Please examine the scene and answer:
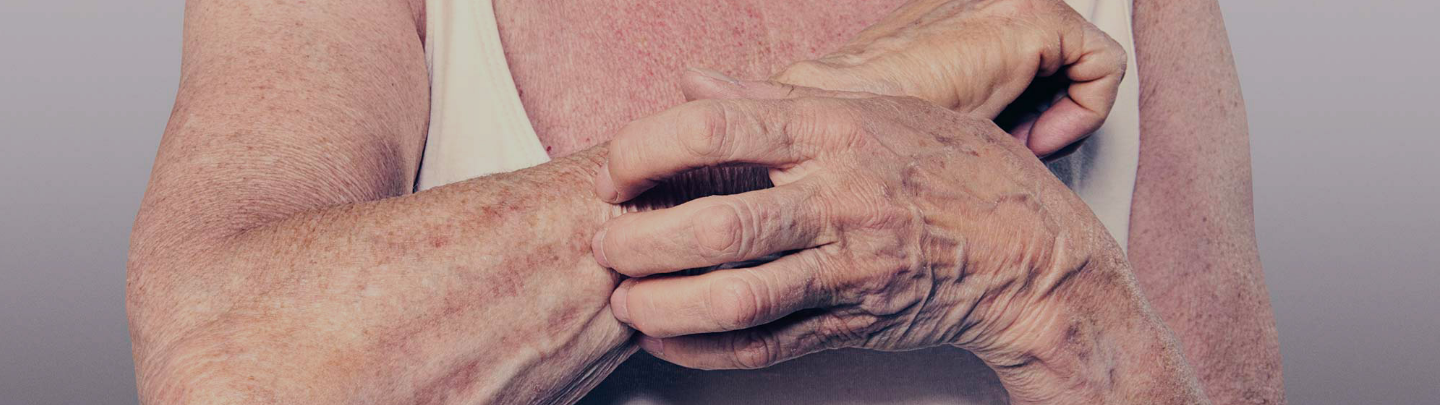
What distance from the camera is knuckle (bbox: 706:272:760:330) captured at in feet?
2.31

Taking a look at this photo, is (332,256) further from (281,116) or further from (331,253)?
(281,116)

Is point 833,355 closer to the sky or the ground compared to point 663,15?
closer to the ground

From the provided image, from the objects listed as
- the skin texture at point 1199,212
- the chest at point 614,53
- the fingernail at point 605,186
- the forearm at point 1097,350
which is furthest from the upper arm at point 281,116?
the skin texture at point 1199,212

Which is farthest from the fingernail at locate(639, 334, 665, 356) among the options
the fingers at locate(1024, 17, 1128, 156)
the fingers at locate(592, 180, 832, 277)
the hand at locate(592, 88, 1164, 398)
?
the fingers at locate(1024, 17, 1128, 156)

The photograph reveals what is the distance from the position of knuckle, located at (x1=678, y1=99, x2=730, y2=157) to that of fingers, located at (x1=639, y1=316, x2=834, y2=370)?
0.18 meters

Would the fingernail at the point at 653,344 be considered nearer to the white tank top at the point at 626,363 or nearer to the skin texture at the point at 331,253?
the skin texture at the point at 331,253

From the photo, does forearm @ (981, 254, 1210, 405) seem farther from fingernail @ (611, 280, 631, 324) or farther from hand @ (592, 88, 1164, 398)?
fingernail @ (611, 280, 631, 324)

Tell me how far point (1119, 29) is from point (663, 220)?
79cm

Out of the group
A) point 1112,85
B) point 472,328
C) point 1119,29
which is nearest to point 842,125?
point 472,328

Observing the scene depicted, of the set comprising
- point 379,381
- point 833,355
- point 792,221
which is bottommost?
point 833,355

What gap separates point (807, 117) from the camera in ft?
2.47

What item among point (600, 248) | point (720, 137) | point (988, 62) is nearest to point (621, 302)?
point (600, 248)

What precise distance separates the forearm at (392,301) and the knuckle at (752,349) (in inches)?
4.3

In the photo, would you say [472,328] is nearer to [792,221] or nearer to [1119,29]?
[792,221]
